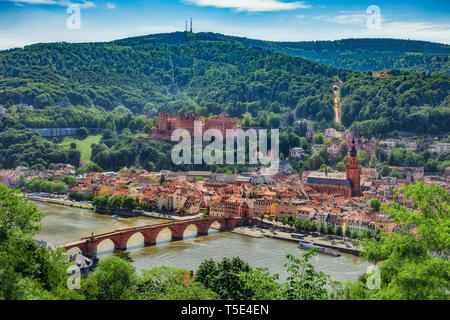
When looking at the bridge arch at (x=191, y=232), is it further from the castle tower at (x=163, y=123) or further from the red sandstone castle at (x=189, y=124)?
the castle tower at (x=163, y=123)

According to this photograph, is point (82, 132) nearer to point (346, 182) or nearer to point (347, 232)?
point (346, 182)

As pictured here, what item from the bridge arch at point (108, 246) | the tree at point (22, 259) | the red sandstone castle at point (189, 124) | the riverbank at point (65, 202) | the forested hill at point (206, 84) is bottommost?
the riverbank at point (65, 202)

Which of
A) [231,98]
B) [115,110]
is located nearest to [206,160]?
[231,98]

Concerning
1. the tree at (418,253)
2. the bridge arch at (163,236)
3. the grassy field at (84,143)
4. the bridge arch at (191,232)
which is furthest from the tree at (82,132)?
the tree at (418,253)

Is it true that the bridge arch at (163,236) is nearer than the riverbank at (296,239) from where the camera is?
No

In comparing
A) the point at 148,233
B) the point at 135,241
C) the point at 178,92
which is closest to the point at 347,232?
the point at 148,233
